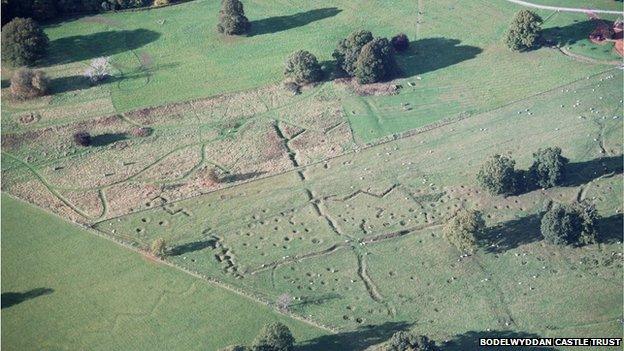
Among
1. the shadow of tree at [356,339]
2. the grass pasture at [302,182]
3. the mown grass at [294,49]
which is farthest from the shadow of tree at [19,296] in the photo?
the mown grass at [294,49]

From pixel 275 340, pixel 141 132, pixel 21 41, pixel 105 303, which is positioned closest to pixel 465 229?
pixel 275 340

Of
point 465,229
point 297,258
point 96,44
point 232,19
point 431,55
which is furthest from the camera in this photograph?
point 96,44

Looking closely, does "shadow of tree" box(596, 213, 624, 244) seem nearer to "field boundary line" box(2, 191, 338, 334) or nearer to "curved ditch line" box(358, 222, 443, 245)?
"curved ditch line" box(358, 222, 443, 245)

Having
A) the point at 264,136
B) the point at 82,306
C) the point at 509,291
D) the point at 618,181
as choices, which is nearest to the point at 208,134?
the point at 264,136

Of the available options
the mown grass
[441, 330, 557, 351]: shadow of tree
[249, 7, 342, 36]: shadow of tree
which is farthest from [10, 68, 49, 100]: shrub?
[441, 330, 557, 351]: shadow of tree

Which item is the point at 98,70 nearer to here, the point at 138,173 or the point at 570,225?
the point at 138,173
